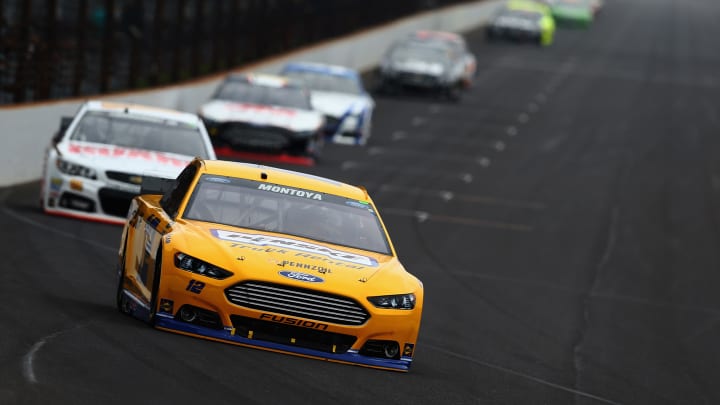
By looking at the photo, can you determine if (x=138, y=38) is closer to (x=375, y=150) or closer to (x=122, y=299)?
(x=375, y=150)

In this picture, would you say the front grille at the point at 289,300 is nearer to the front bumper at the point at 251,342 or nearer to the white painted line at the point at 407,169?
the front bumper at the point at 251,342

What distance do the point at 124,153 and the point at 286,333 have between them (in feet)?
27.6

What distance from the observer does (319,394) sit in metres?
9.45

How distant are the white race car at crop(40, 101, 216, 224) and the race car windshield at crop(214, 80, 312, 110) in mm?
8973

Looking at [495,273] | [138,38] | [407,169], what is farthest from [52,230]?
[138,38]

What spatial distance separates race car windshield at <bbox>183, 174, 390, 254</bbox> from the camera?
11.3m

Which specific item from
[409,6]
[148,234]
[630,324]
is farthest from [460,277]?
[409,6]

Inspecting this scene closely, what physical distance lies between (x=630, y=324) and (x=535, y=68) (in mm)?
38709

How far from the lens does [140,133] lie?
1883 cm

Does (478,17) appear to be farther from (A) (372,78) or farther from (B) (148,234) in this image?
(B) (148,234)

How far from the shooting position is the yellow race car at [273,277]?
405 inches

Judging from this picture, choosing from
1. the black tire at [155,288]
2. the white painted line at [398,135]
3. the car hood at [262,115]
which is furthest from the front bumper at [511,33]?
the black tire at [155,288]

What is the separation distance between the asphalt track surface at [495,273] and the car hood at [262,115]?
0.86 meters

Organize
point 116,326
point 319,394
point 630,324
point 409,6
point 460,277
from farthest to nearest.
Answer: point 409,6 → point 460,277 → point 630,324 → point 116,326 → point 319,394
